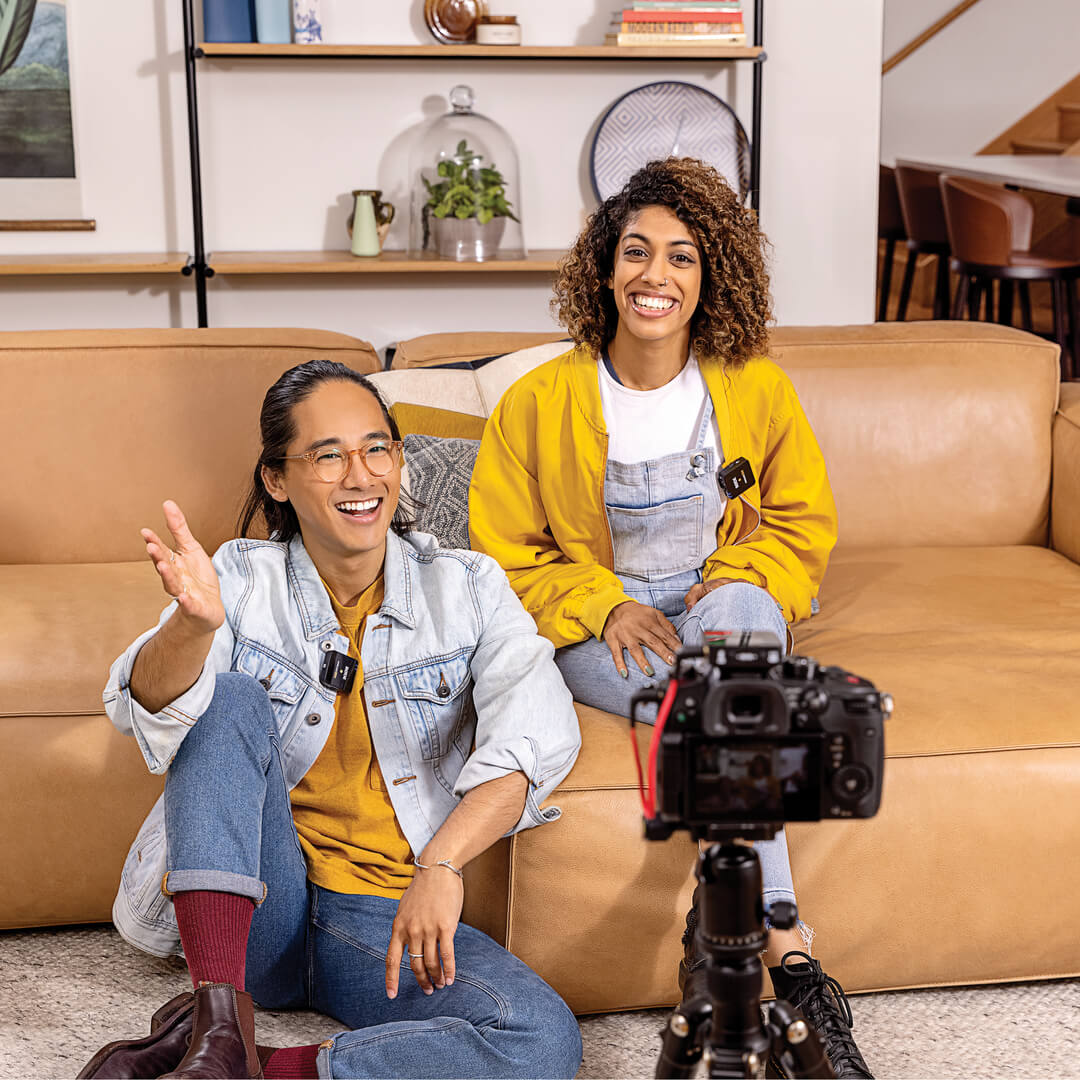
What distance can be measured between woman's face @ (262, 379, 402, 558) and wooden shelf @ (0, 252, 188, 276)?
1.76 metres

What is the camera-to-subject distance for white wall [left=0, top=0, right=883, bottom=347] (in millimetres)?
3238

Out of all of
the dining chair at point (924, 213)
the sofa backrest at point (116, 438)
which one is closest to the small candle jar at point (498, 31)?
the sofa backrest at point (116, 438)

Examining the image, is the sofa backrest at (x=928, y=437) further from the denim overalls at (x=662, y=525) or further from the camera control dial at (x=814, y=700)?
the camera control dial at (x=814, y=700)

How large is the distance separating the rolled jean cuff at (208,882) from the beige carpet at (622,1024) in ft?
1.10

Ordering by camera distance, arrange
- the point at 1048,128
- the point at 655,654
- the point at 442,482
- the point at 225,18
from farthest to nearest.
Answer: the point at 1048,128 < the point at 225,18 < the point at 442,482 < the point at 655,654

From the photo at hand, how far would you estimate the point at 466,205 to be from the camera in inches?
125

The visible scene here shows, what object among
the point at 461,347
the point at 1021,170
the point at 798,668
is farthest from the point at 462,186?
the point at 1021,170

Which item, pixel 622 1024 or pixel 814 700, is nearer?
pixel 814 700

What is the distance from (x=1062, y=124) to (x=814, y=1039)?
24.0 ft

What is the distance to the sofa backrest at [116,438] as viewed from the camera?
2344 mm

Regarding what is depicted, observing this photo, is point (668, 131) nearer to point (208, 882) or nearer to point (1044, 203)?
point (208, 882)

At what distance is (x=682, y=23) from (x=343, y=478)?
2087 millimetres

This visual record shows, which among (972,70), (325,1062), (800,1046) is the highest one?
(972,70)

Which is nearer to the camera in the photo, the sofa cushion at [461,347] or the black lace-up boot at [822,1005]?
the black lace-up boot at [822,1005]
